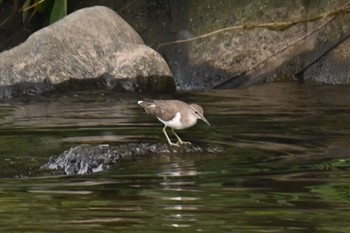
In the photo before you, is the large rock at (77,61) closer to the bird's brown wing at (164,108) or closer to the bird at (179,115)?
the bird's brown wing at (164,108)

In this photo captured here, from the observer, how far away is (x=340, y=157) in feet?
28.9

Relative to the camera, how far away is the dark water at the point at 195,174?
21.0 ft

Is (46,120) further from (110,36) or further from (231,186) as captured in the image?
(231,186)

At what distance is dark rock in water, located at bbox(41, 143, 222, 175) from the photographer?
8539 millimetres

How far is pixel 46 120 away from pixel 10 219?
5.37 m

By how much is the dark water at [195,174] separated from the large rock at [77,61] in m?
0.94

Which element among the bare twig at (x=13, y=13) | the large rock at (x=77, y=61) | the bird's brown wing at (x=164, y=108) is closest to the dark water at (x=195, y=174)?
the bird's brown wing at (x=164, y=108)

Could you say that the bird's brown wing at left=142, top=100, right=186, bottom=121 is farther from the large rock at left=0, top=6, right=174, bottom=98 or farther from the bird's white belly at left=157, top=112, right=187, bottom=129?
the large rock at left=0, top=6, right=174, bottom=98

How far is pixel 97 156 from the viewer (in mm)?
8703

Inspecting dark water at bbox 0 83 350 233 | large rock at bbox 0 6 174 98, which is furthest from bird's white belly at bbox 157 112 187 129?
large rock at bbox 0 6 174 98

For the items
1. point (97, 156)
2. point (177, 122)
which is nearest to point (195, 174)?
point (97, 156)

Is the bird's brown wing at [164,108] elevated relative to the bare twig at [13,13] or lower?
lower

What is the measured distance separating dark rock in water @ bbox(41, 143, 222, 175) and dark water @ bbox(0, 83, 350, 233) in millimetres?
Result: 127

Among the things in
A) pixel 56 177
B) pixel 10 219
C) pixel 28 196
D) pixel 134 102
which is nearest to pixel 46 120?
pixel 134 102
